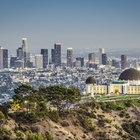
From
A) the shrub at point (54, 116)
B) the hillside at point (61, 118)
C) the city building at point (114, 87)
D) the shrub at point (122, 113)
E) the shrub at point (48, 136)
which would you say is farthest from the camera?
the city building at point (114, 87)

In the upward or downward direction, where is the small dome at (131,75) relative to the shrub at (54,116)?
upward

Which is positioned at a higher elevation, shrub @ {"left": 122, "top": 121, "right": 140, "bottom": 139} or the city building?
the city building

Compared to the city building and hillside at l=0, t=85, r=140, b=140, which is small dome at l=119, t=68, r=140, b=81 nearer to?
the city building

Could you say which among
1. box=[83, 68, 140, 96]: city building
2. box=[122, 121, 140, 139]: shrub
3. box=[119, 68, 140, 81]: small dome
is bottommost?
box=[122, 121, 140, 139]: shrub

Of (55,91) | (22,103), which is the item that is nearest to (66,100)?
(55,91)

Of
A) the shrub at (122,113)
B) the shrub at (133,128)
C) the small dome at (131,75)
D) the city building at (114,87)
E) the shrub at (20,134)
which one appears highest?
the small dome at (131,75)

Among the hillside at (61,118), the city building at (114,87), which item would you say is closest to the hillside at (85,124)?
the hillside at (61,118)

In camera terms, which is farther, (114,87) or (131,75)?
(131,75)

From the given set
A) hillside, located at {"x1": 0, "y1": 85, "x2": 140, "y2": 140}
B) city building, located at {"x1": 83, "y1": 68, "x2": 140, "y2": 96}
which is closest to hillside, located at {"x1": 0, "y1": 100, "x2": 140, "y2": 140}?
hillside, located at {"x1": 0, "y1": 85, "x2": 140, "y2": 140}

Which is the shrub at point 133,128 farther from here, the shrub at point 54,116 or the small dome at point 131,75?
the small dome at point 131,75

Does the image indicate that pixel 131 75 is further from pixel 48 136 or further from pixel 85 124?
pixel 48 136

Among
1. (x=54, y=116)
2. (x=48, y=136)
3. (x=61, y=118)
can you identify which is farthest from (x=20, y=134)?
(x=61, y=118)

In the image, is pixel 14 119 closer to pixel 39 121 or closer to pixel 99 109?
pixel 39 121
